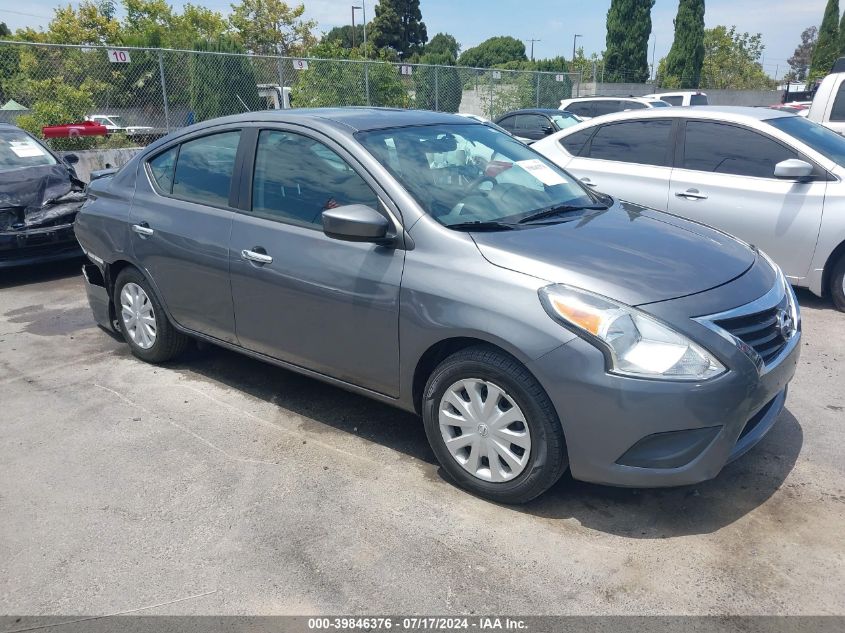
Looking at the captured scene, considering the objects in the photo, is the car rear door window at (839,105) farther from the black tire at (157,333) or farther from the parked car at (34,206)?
the parked car at (34,206)

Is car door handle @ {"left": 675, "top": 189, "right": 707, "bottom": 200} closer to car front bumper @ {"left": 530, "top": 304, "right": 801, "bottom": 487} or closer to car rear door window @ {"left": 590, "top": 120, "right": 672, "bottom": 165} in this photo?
car rear door window @ {"left": 590, "top": 120, "right": 672, "bottom": 165}

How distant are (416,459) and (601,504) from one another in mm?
973

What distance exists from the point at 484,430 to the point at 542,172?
5.76 ft

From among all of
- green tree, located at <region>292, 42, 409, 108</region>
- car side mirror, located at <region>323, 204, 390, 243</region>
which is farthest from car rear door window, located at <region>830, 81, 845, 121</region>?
green tree, located at <region>292, 42, 409, 108</region>

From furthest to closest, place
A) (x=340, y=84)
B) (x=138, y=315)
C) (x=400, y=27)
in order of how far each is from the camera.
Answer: (x=400, y=27)
(x=340, y=84)
(x=138, y=315)

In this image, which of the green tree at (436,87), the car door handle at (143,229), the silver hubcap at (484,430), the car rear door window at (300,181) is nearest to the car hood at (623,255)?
the silver hubcap at (484,430)

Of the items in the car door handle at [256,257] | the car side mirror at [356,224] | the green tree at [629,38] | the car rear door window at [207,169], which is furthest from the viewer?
the green tree at [629,38]

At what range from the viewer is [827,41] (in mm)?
49250

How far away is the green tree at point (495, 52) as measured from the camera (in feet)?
291

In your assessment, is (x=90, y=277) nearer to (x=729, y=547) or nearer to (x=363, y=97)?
(x=729, y=547)

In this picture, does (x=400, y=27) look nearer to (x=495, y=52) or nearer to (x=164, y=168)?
(x=495, y=52)

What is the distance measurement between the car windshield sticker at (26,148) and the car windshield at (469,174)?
20.7ft

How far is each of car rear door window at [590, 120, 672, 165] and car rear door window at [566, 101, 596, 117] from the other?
11.4m

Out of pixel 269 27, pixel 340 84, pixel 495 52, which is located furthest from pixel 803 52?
pixel 340 84
